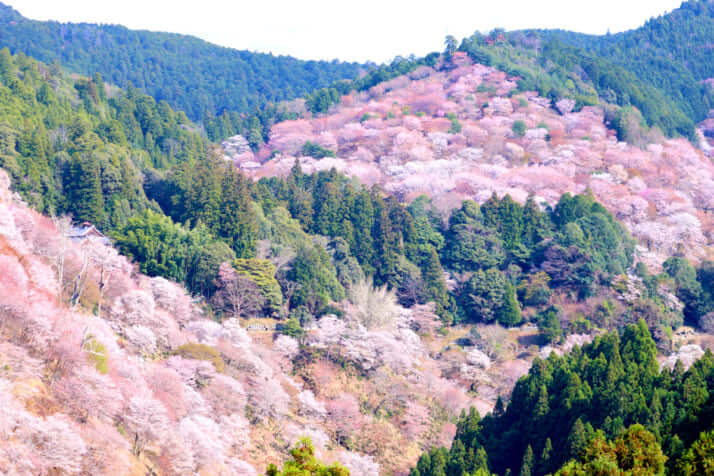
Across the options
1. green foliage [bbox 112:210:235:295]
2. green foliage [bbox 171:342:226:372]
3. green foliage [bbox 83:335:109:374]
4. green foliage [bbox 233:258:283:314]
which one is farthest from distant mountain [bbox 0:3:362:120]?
green foliage [bbox 83:335:109:374]

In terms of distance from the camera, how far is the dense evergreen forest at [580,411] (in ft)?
104

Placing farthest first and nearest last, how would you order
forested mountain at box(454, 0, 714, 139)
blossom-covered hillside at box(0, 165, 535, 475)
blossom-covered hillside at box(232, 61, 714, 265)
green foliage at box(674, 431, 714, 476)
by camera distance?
forested mountain at box(454, 0, 714, 139), blossom-covered hillside at box(232, 61, 714, 265), blossom-covered hillside at box(0, 165, 535, 475), green foliage at box(674, 431, 714, 476)

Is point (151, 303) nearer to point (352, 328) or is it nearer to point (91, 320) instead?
point (91, 320)

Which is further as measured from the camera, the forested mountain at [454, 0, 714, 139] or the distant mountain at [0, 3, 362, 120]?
the distant mountain at [0, 3, 362, 120]

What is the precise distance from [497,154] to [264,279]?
36198mm

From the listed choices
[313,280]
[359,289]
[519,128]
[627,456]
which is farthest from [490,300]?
[627,456]

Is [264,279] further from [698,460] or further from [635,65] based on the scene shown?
[635,65]

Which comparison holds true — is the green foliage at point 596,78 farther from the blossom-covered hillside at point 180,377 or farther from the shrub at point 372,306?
the blossom-covered hillside at point 180,377

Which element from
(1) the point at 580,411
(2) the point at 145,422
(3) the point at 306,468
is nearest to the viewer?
(3) the point at 306,468

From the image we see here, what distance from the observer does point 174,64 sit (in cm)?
13238

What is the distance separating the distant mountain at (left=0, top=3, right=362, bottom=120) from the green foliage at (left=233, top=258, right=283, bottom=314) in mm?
74252

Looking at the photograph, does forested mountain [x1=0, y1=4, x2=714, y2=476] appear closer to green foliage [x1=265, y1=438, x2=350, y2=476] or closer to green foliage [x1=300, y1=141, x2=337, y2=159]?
green foliage [x1=265, y1=438, x2=350, y2=476]

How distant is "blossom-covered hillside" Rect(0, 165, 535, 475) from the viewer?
2875 centimetres

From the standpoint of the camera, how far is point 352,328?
4569 centimetres
